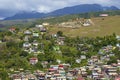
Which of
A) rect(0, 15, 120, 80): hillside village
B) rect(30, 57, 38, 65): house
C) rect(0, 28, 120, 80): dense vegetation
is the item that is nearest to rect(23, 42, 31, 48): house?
rect(0, 15, 120, 80): hillside village

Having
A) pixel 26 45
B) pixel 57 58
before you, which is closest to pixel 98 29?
pixel 26 45

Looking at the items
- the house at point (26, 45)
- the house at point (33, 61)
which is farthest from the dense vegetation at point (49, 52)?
the house at point (26, 45)

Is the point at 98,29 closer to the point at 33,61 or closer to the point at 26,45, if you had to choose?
the point at 26,45

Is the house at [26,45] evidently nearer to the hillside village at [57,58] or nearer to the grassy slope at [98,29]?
the hillside village at [57,58]

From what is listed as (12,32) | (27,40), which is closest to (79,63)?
(27,40)

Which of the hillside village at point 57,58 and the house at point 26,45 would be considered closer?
the hillside village at point 57,58

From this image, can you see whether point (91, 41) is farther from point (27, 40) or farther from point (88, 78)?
point (88, 78)

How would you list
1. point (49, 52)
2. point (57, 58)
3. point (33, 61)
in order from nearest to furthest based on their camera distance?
point (33, 61)
point (57, 58)
point (49, 52)

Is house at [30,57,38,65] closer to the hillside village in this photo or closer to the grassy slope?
the hillside village
